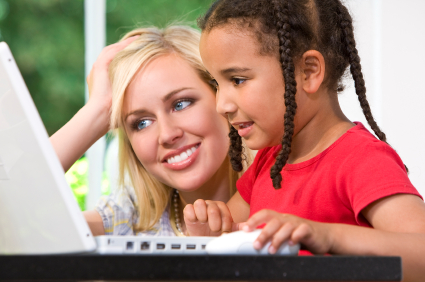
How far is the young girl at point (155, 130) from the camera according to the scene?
142 cm

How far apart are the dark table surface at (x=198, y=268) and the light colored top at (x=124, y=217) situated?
1.11 m

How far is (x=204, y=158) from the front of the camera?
56.7 inches

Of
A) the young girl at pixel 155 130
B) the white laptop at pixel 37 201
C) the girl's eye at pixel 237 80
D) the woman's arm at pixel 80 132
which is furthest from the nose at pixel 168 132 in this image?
the white laptop at pixel 37 201

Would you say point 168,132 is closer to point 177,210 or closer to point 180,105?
point 180,105

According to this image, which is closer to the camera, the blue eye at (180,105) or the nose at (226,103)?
the nose at (226,103)

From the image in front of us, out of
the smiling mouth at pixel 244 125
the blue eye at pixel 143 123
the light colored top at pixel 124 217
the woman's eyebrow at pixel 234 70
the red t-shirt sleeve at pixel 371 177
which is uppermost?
the woman's eyebrow at pixel 234 70

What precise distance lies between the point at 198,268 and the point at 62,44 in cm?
351

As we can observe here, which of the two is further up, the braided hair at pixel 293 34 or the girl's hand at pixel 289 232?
the braided hair at pixel 293 34

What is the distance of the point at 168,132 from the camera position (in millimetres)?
1380

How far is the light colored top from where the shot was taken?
1.58 metres

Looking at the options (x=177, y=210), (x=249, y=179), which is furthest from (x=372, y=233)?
(x=177, y=210)

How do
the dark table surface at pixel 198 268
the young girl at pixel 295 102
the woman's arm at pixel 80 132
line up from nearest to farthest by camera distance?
1. the dark table surface at pixel 198 268
2. the young girl at pixel 295 102
3. the woman's arm at pixel 80 132

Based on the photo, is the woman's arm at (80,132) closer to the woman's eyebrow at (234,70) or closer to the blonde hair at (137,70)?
the blonde hair at (137,70)

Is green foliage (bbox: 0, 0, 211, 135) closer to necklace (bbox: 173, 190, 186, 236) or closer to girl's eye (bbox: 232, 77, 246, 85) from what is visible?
necklace (bbox: 173, 190, 186, 236)
